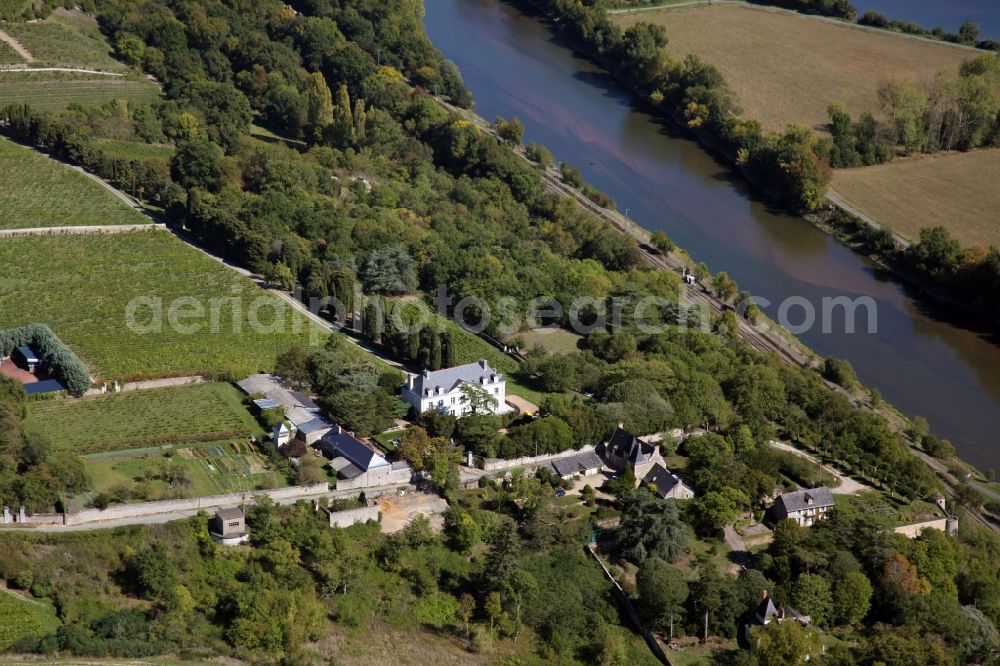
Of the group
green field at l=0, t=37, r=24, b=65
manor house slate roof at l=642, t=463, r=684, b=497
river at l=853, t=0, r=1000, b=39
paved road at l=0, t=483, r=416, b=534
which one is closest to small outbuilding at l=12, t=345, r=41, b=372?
paved road at l=0, t=483, r=416, b=534

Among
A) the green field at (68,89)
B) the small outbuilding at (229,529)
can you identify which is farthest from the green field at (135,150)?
the small outbuilding at (229,529)

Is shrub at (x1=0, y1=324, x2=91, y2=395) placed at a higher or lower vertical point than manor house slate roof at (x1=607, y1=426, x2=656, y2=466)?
lower

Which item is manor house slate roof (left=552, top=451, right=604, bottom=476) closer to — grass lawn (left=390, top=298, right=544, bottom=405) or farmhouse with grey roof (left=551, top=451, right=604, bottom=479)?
farmhouse with grey roof (left=551, top=451, right=604, bottom=479)

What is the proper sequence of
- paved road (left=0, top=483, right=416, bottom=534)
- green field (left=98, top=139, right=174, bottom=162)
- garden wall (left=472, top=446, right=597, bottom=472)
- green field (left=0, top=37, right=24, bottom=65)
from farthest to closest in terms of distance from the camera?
green field (left=0, top=37, right=24, bottom=65) < green field (left=98, top=139, right=174, bottom=162) < garden wall (left=472, top=446, right=597, bottom=472) < paved road (left=0, top=483, right=416, bottom=534)

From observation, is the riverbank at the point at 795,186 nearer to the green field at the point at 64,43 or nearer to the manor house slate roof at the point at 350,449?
the green field at the point at 64,43

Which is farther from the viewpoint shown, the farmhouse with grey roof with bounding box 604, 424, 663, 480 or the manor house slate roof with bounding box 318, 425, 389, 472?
the farmhouse with grey roof with bounding box 604, 424, 663, 480

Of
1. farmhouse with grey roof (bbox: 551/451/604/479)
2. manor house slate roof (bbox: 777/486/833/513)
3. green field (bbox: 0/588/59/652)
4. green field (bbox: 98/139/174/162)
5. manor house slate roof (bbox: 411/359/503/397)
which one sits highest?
manor house slate roof (bbox: 411/359/503/397)
